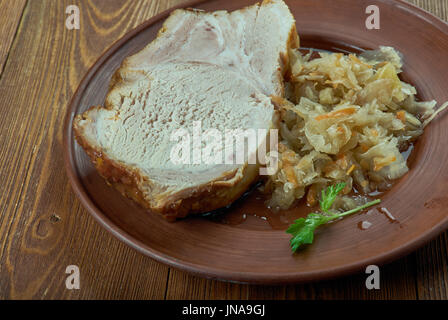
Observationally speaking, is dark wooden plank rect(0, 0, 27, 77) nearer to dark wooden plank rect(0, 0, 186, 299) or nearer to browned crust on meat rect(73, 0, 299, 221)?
dark wooden plank rect(0, 0, 186, 299)

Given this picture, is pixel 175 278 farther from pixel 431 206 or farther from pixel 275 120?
pixel 431 206

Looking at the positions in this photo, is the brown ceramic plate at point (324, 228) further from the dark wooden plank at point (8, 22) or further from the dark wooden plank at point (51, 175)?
the dark wooden plank at point (8, 22)

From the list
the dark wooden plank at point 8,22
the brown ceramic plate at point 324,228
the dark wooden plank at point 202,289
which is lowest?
the dark wooden plank at point 202,289

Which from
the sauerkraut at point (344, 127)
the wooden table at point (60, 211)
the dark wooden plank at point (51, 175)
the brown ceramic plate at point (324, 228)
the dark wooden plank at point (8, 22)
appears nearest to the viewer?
the brown ceramic plate at point (324, 228)

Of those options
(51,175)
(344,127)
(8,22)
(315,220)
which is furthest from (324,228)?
(8,22)

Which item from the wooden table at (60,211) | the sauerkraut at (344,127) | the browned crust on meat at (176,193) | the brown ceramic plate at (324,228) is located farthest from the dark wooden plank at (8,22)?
the sauerkraut at (344,127)

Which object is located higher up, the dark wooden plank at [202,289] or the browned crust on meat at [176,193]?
the browned crust on meat at [176,193]
